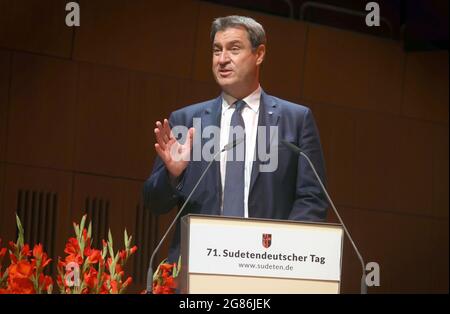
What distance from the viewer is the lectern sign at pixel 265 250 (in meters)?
3.53

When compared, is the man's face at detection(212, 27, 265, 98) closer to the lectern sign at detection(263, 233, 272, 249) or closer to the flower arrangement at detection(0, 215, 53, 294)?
the lectern sign at detection(263, 233, 272, 249)

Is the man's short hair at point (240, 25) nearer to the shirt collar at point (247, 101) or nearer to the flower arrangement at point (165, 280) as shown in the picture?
the shirt collar at point (247, 101)

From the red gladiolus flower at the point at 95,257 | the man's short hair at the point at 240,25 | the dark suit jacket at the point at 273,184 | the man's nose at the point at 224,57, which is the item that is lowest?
the red gladiolus flower at the point at 95,257

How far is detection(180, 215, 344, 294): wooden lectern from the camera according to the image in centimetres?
352

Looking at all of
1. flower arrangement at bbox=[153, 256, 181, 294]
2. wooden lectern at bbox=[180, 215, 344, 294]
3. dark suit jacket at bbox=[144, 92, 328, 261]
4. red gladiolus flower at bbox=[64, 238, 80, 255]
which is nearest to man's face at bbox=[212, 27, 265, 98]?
dark suit jacket at bbox=[144, 92, 328, 261]

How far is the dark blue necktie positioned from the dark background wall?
487 mm

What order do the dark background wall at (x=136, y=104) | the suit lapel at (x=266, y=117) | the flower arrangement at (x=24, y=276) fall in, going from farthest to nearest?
1. the dark background wall at (x=136, y=104)
2. the suit lapel at (x=266, y=117)
3. the flower arrangement at (x=24, y=276)

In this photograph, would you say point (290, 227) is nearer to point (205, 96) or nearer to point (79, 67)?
point (205, 96)

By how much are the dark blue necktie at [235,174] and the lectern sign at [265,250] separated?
699 mm

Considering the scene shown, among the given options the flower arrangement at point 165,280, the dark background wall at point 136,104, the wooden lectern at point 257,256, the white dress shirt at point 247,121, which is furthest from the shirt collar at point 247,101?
the flower arrangement at point 165,280

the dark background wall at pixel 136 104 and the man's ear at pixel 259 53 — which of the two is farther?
the dark background wall at pixel 136 104

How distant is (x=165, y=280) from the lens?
3.44m

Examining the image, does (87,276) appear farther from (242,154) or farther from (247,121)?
(247,121)
